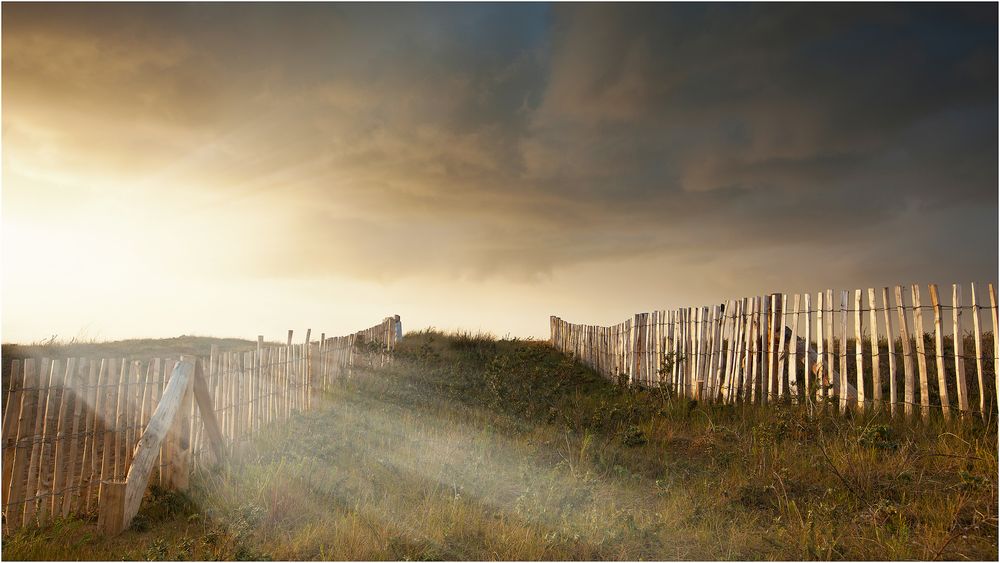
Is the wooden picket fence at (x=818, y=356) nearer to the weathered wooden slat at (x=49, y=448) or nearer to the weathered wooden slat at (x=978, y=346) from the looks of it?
the weathered wooden slat at (x=978, y=346)

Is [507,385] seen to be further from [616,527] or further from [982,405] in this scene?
[982,405]

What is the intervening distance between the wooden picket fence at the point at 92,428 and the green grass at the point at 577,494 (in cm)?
32

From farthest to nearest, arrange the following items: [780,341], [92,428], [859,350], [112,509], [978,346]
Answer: [780,341]
[859,350]
[978,346]
[92,428]
[112,509]

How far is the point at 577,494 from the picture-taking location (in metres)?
5.72

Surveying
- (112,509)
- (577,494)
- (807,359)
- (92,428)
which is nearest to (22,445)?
(92,428)

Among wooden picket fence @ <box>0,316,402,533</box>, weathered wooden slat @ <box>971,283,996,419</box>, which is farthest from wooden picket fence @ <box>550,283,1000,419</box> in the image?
wooden picket fence @ <box>0,316,402,533</box>

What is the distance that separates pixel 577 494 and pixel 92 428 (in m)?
4.70

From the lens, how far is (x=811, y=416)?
7688 mm

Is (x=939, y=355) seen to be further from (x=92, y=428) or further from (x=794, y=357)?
(x=92, y=428)

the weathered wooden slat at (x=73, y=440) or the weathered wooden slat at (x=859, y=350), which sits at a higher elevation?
the weathered wooden slat at (x=859, y=350)

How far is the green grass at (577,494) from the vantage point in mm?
4664

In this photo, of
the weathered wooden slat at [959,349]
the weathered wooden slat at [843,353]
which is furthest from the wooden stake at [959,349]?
the weathered wooden slat at [843,353]

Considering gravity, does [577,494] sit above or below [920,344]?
below

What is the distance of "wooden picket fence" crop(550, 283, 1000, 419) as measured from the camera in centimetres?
720
